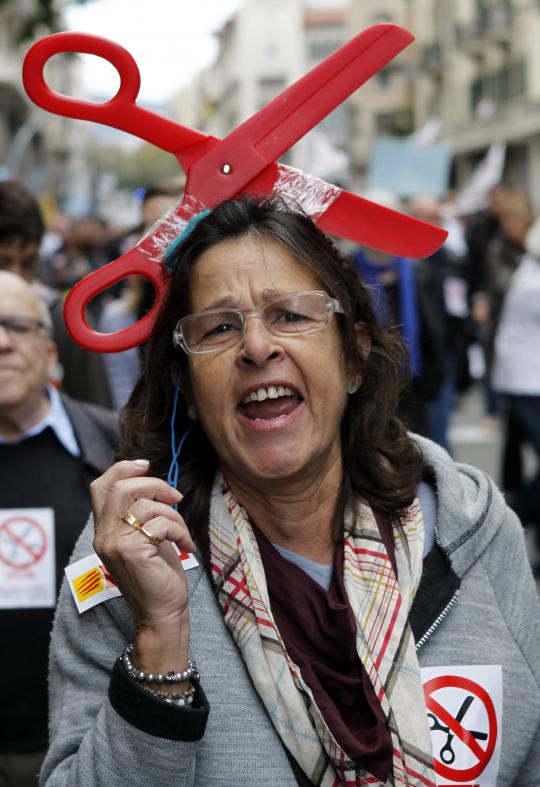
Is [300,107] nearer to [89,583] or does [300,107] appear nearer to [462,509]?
[462,509]

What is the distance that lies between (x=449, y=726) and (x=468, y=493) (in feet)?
1.59

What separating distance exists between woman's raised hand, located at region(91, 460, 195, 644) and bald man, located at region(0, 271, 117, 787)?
1164mm

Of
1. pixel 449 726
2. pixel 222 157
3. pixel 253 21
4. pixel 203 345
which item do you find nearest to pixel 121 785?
pixel 449 726

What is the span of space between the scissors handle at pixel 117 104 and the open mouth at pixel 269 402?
0.49 meters

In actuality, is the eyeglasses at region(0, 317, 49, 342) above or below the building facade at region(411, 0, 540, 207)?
above

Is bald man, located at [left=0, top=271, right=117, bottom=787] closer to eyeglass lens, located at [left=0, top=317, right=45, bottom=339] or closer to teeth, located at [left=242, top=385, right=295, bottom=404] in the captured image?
eyeglass lens, located at [left=0, top=317, right=45, bottom=339]

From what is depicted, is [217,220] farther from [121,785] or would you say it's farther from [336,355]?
[121,785]

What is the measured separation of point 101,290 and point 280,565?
63 centimetres

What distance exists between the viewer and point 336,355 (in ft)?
7.21

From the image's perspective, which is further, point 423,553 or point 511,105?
point 511,105

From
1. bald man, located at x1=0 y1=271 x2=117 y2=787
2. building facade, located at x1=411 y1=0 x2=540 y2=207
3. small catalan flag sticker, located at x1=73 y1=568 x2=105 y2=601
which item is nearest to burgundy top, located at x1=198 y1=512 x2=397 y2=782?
small catalan flag sticker, located at x1=73 y1=568 x2=105 y2=601

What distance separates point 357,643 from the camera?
201 cm

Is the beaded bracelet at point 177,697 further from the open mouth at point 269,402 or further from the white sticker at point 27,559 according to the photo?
the white sticker at point 27,559

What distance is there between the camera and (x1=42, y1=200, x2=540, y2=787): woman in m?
1.84
